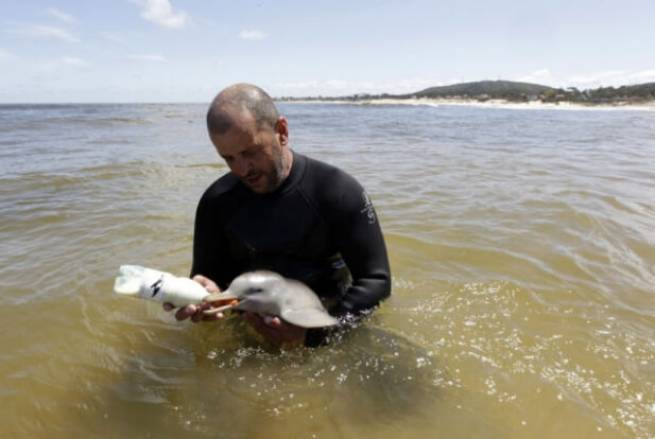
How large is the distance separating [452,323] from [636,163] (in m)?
10.5

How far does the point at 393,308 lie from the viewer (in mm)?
4258

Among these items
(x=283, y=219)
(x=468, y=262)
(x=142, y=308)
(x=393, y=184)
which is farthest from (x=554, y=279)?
(x=393, y=184)

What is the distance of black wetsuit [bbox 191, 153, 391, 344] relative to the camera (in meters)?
3.14

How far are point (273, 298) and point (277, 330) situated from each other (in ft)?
1.09

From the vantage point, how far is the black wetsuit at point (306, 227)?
3.14m

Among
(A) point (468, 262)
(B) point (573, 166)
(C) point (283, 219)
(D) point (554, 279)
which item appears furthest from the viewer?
(B) point (573, 166)

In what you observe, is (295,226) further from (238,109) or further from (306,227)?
(238,109)

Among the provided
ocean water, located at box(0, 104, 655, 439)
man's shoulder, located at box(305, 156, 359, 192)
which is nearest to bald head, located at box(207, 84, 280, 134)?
man's shoulder, located at box(305, 156, 359, 192)

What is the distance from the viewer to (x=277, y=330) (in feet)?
10.1

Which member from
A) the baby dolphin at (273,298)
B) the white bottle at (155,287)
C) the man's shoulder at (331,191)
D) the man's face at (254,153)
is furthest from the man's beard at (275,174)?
the white bottle at (155,287)

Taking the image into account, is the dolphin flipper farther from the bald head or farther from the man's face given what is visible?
the bald head

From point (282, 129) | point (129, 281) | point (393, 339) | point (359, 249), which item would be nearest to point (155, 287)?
point (129, 281)

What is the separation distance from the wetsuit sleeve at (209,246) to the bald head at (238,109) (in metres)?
0.75

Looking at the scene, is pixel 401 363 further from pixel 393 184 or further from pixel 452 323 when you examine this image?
pixel 393 184
